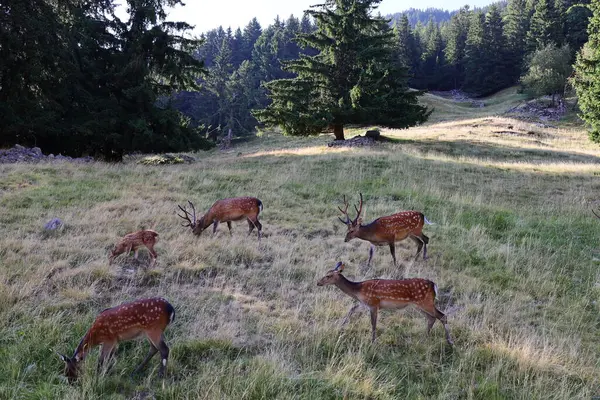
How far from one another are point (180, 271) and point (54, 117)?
15.9 m

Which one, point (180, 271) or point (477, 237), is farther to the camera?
point (477, 237)

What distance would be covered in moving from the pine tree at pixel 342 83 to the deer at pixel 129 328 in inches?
768

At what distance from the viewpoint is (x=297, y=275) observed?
270 inches

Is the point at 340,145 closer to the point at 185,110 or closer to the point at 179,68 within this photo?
the point at 179,68

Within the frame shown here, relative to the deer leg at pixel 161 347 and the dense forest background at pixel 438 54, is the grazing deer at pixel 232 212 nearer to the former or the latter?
the deer leg at pixel 161 347

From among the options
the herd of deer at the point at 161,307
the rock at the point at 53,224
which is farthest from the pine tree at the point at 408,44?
the herd of deer at the point at 161,307

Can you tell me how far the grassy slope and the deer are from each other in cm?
18

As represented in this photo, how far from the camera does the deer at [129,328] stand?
4062mm

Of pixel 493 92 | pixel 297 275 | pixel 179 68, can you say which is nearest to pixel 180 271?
pixel 297 275

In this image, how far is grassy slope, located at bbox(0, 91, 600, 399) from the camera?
4.09m

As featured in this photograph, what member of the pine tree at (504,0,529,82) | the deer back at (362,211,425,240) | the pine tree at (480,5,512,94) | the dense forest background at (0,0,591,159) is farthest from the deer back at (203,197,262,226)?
the pine tree at (504,0,529,82)

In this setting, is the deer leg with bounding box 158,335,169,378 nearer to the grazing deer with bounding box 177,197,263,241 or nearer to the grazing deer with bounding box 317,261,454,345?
the grazing deer with bounding box 317,261,454,345

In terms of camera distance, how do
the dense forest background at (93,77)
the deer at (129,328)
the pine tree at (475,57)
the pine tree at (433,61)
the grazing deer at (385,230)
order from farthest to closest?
the pine tree at (433,61), the pine tree at (475,57), the dense forest background at (93,77), the grazing deer at (385,230), the deer at (129,328)

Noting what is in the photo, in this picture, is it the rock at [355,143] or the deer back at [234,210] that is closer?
the deer back at [234,210]
